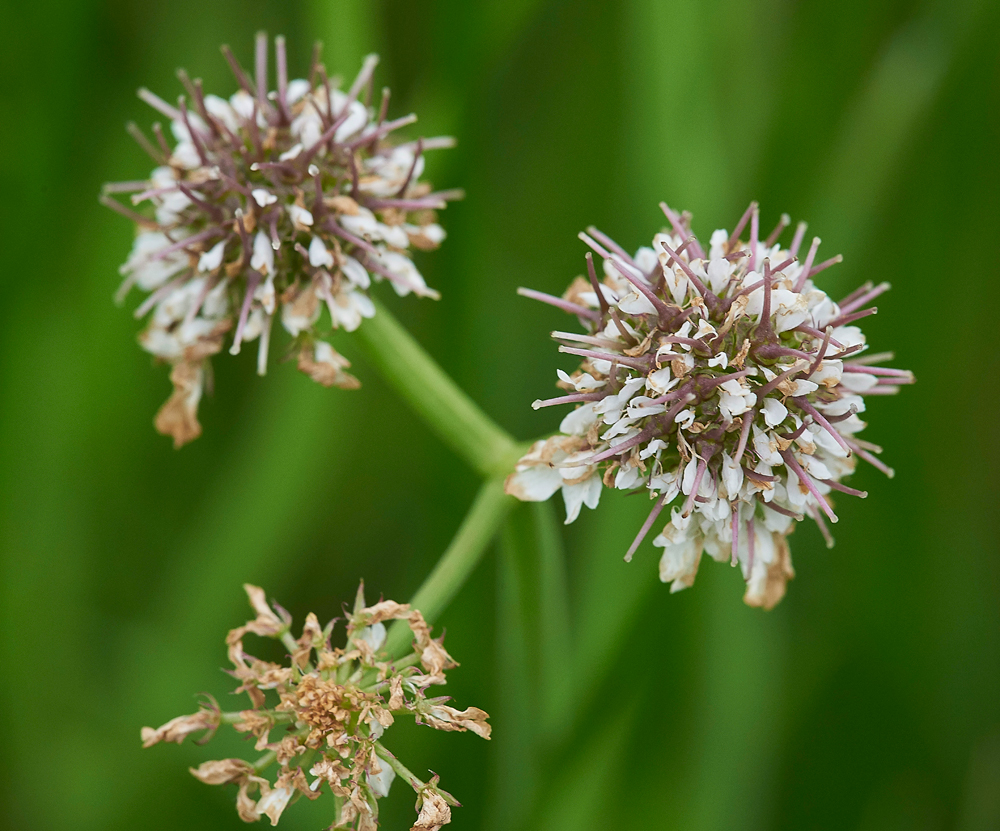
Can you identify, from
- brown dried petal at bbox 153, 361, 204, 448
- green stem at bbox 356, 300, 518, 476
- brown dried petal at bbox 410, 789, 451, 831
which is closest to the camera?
brown dried petal at bbox 410, 789, 451, 831

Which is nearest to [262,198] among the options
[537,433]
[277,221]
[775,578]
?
[277,221]

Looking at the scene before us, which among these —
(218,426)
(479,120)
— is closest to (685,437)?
(479,120)

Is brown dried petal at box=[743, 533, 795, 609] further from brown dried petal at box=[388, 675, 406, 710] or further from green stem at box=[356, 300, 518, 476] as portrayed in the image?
brown dried petal at box=[388, 675, 406, 710]

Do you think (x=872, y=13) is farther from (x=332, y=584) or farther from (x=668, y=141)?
(x=332, y=584)

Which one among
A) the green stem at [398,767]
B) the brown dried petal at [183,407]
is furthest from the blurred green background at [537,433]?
the green stem at [398,767]

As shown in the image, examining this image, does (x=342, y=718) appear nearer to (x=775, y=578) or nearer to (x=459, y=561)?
(x=459, y=561)

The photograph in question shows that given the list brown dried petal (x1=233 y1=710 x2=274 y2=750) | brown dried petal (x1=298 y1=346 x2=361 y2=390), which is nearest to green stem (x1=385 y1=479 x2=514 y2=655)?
brown dried petal (x1=233 y1=710 x2=274 y2=750)

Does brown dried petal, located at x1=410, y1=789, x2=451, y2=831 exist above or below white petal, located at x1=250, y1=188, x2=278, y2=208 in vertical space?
below
